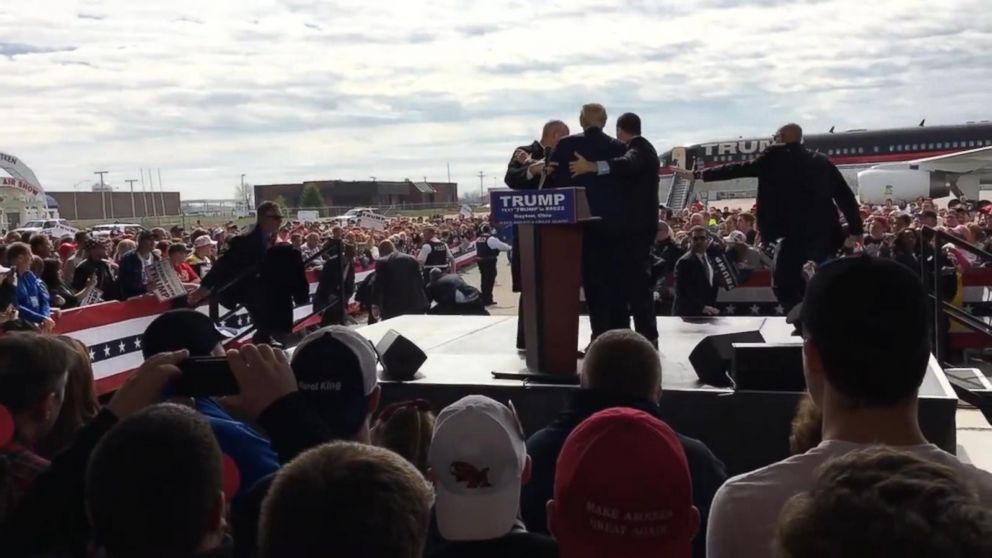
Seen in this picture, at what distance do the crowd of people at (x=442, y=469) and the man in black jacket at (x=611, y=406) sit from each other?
1 cm

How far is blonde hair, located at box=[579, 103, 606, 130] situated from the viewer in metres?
6.29

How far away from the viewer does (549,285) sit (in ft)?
20.3

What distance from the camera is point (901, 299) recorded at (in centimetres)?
214

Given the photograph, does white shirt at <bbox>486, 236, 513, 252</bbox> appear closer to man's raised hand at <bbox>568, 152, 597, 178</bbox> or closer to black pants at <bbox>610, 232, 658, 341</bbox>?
black pants at <bbox>610, 232, 658, 341</bbox>

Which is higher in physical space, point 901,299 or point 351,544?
point 901,299

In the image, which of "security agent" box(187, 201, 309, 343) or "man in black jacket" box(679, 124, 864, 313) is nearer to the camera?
"man in black jacket" box(679, 124, 864, 313)

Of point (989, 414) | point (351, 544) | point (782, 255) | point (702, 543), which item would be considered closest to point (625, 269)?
point (782, 255)

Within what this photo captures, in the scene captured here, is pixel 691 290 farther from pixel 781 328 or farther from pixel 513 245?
pixel 513 245

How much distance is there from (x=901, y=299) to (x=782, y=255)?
5.75m

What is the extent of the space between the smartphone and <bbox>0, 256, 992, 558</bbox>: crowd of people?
6 centimetres

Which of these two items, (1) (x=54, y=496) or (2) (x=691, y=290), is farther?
(2) (x=691, y=290)

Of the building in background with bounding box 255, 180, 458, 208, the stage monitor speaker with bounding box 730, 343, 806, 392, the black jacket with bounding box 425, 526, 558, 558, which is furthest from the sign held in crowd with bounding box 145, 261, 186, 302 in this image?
the building in background with bounding box 255, 180, 458, 208

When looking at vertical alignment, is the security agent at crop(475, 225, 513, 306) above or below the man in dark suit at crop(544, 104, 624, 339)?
below

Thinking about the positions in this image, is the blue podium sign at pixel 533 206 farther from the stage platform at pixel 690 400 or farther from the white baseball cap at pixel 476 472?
the white baseball cap at pixel 476 472
